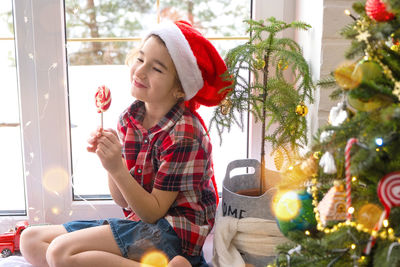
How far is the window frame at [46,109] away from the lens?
5.38ft

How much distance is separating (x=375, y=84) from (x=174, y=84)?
0.72 meters

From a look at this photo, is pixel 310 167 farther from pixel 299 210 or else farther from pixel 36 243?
pixel 36 243

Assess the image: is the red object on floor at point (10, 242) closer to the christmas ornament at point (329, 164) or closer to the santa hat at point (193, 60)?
the santa hat at point (193, 60)

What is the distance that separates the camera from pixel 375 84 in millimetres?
878

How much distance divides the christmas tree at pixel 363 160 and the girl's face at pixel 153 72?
57 centimetres

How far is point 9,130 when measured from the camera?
1.80m

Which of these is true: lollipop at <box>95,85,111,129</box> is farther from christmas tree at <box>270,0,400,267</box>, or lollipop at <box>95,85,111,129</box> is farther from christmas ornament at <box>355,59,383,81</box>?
christmas ornament at <box>355,59,383,81</box>

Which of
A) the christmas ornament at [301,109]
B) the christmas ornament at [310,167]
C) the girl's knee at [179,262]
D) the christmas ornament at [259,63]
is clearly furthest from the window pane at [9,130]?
the christmas ornament at [310,167]

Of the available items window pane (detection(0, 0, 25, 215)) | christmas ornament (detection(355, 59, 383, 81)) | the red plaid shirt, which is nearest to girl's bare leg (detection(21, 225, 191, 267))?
the red plaid shirt

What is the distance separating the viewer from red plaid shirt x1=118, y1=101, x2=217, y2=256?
1402mm

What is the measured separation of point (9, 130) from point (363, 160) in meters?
1.44

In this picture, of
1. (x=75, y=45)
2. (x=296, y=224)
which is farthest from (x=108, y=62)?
(x=296, y=224)

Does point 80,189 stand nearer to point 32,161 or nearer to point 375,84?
point 32,161

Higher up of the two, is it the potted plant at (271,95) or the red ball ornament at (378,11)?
the red ball ornament at (378,11)
